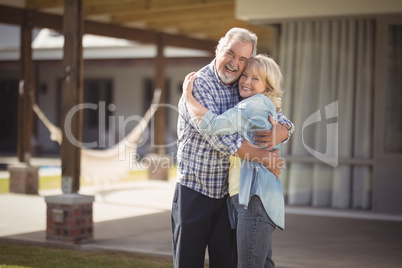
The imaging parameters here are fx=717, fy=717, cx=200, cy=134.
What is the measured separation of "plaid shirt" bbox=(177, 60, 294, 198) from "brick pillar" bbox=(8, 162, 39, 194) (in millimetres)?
6463

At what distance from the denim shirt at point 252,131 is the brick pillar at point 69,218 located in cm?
294

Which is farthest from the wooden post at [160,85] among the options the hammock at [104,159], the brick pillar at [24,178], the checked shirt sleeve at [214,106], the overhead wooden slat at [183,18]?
the checked shirt sleeve at [214,106]

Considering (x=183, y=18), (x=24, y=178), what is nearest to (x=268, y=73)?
(x=24, y=178)

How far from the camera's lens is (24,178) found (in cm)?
934

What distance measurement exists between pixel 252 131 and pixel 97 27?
755 centimetres

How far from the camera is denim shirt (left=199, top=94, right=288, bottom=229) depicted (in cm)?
304

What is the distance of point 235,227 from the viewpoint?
3.24m

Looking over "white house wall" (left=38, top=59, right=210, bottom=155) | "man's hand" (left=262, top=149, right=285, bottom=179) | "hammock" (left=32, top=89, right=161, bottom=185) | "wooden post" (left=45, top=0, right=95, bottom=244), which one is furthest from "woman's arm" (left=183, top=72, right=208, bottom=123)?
"white house wall" (left=38, top=59, right=210, bottom=155)

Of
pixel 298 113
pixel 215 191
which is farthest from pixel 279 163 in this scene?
pixel 298 113

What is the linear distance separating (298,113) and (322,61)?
62 centimetres

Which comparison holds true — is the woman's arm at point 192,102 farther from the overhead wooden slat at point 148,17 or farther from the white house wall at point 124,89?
the white house wall at point 124,89

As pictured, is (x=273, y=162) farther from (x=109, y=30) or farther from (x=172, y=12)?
(x=109, y=30)

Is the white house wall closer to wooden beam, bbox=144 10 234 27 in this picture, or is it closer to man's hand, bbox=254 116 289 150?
wooden beam, bbox=144 10 234 27

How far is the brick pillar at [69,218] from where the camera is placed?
5785mm
